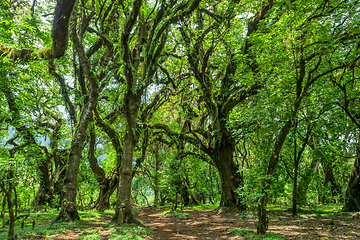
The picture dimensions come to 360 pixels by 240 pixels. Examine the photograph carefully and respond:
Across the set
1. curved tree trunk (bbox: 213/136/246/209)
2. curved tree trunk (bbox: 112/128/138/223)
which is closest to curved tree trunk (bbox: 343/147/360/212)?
curved tree trunk (bbox: 213/136/246/209)

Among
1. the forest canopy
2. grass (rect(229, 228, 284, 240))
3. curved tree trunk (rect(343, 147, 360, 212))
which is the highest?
the forest canopy

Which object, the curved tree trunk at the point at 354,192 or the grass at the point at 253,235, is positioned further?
the curved tree trunk at the point at 354,192

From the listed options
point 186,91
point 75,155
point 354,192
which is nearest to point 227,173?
point 186,91

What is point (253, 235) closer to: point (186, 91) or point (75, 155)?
point (75, 155)

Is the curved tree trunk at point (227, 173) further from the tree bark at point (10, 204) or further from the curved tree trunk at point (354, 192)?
the tree bark at point (10, 204)

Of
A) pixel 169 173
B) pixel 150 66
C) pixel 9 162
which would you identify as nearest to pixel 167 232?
pixel 169 173

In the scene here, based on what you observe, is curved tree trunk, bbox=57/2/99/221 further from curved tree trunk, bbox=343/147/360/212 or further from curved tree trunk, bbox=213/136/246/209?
curved tree trunk, bbox=343/147/360/212

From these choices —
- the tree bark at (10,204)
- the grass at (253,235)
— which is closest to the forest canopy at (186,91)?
the tree bark at (10,204)

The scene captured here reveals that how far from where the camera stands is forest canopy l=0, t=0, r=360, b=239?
5297mm

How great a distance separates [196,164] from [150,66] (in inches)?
271

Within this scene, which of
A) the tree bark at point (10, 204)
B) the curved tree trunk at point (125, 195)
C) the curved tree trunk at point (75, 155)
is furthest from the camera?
the curved tree trunk at point (75, 155)

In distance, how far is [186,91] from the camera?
38.6 ft

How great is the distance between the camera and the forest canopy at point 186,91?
5.30m

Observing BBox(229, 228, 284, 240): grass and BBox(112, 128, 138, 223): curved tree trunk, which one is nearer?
BBox(229, 228, 284, 240): grass
